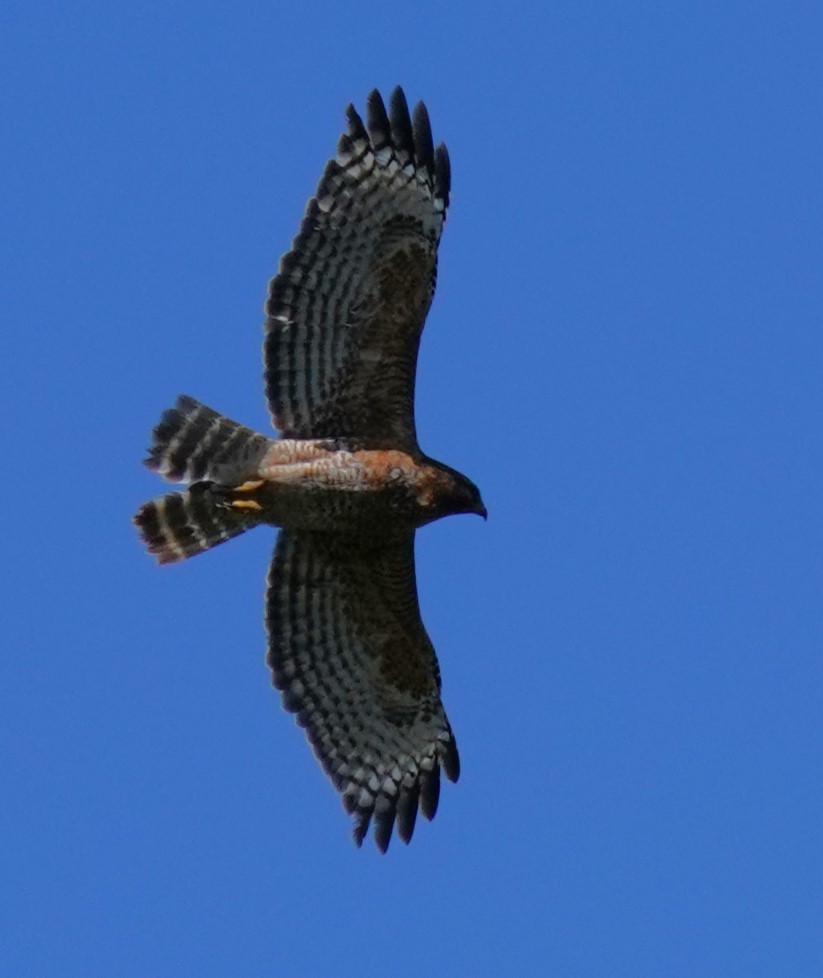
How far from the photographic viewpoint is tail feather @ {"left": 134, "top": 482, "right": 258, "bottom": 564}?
13.6 meters

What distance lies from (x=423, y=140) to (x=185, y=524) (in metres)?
2.36

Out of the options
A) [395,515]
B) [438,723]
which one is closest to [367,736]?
[438,723]

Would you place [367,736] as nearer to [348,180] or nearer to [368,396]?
[368,396]

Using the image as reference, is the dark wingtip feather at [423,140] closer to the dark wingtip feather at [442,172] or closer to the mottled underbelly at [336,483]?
the dark wingtip feather at [442,172]

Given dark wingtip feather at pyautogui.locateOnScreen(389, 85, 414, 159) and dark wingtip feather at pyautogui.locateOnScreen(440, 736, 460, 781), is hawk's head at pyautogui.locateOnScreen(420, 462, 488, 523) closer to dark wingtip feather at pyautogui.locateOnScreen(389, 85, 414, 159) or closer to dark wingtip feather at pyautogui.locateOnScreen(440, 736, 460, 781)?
dark wingtip feather at pyautogui.locateOnScreen(440, 736, 460, 781)

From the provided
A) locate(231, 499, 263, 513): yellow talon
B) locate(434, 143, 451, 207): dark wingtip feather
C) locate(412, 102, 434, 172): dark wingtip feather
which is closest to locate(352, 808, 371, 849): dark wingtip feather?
locate(231, 499, 263, 513): yellow talon

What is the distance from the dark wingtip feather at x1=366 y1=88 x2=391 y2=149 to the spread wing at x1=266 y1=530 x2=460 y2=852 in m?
2.10

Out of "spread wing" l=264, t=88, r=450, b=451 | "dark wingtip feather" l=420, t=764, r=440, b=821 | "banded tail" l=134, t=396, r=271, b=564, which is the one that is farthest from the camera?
"dark wingtip feather" l=420, t=764, r=440, b=821

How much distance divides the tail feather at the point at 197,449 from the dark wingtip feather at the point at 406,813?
202 centimetres

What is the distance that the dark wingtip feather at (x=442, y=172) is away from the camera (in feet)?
44.4

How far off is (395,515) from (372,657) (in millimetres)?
1020

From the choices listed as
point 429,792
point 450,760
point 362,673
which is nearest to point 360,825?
point 429,792

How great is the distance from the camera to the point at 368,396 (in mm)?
13594

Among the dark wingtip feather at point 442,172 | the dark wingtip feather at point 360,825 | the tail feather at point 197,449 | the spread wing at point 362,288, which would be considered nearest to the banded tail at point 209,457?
the tail feather at point 197,449
